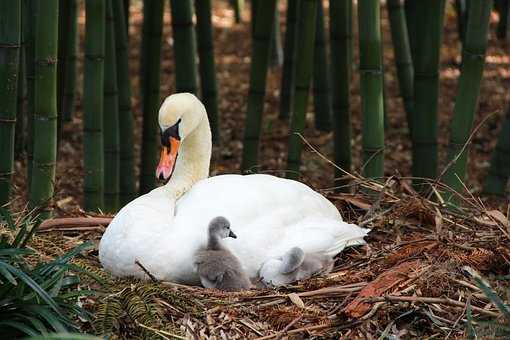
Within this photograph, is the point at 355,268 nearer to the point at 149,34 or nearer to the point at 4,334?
the point at 4,334

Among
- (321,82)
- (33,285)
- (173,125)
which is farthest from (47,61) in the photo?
(321,82)

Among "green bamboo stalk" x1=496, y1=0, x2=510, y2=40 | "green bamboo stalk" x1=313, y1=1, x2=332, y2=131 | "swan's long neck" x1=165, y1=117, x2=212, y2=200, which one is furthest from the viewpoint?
"green bamboo stalk" x1=496, y1=0, x2=510, y2=40

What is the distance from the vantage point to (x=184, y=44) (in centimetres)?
727

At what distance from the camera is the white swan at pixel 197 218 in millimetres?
4617

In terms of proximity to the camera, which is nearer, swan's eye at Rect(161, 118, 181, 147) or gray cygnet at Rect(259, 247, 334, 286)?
gray cygnet at Rect(259, 247, 334, 286)

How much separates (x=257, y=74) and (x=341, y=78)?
28.3 inches

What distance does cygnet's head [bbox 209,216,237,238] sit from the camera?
4.55m

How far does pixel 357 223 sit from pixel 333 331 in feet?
4.47

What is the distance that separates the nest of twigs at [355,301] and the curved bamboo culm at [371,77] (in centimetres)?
85

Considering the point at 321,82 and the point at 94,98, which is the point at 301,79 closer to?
the point at 94,98

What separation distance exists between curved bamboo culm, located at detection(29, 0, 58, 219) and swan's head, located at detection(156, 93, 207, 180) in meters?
0.67

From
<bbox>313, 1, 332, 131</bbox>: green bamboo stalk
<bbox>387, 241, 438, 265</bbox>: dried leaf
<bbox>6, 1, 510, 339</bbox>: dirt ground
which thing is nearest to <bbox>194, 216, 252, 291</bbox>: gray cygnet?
<bbox>6, 1, 510, 339</bbox>: dirt ground

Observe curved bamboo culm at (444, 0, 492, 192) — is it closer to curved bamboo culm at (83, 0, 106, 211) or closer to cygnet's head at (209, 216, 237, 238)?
cygnet's head at (209, 216, 237, 238)

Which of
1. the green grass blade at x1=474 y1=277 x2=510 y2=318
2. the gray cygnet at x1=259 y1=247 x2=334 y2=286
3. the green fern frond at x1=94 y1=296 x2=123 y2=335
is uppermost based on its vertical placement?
the green grass blade at x1=474 y1=277 x2=510 y2=318
